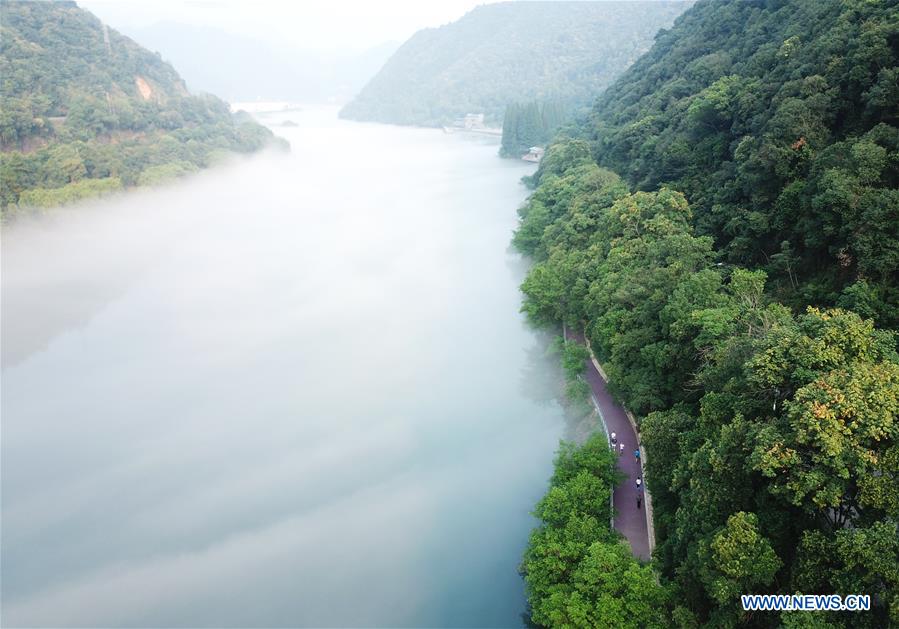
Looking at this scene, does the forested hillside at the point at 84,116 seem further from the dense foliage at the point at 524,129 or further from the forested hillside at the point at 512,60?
the forested hillside at the point at 512,60

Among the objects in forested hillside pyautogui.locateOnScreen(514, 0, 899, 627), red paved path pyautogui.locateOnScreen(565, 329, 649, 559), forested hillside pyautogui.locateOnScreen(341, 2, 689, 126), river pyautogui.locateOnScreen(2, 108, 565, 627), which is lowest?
river pyautogui.locateOnScreen(2, 108, 565, 627)

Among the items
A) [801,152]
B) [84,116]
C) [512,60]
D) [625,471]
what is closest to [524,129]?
[84,116]

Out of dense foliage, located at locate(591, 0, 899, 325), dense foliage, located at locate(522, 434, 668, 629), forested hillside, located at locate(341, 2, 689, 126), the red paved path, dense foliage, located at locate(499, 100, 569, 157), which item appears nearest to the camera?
dense foliage, located at locate(522, 434, 668, 629)

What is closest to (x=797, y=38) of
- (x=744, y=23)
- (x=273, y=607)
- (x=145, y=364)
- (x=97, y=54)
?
(x=744, y=23)

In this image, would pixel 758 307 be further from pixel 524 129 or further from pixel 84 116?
pixel 524 129

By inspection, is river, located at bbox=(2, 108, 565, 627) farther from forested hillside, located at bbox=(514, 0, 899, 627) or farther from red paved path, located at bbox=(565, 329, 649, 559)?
forested hillside, located at bbox=(514, 0, 899, 627)

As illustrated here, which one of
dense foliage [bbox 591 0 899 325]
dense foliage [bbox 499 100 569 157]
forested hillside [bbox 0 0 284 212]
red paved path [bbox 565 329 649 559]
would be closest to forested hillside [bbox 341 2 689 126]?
dense foliage [bbox 499 100 569 157]
